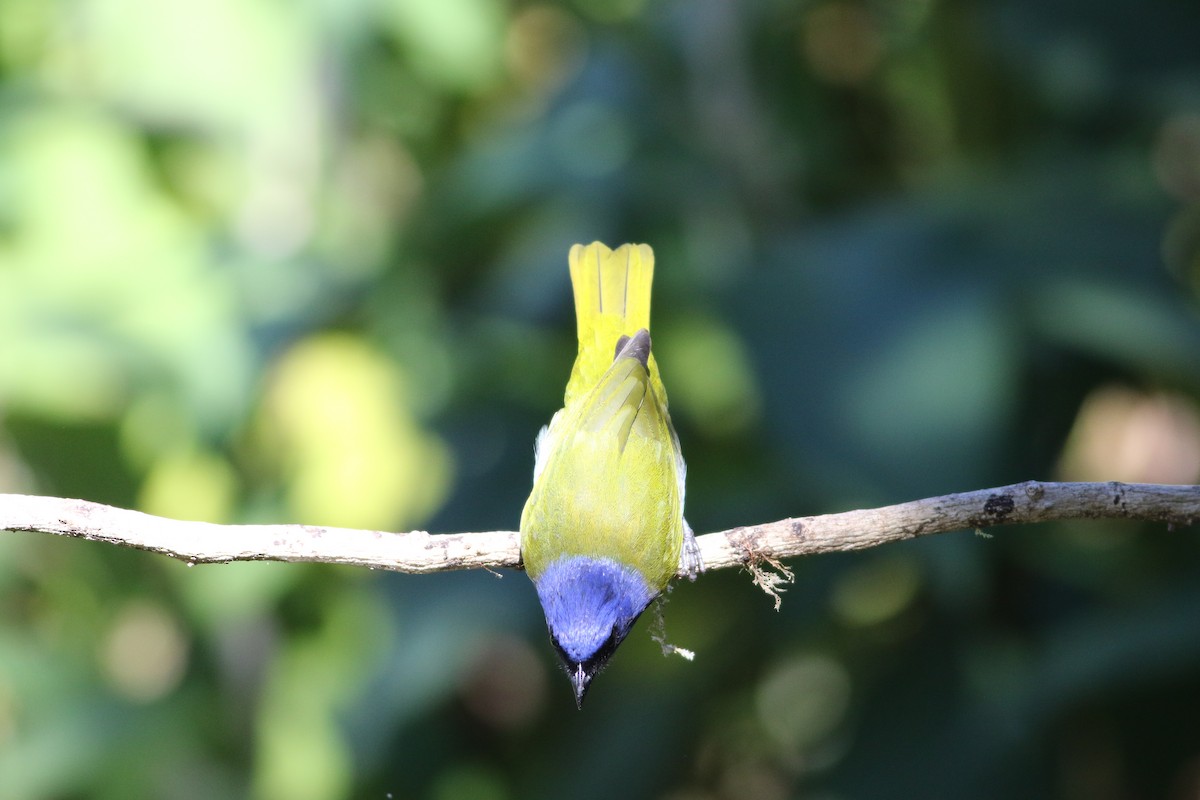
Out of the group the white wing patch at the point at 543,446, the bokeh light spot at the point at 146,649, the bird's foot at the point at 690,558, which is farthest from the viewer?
the bokeh light spot at the point at 146,649

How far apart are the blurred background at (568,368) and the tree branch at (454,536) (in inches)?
45.6

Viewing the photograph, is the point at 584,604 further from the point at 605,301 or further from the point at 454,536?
the point at 605,301

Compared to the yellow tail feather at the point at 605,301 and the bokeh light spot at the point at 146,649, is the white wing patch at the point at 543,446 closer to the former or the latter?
the yellow tail feather at the point at 605,301

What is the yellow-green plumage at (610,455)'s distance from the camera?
2.49 m

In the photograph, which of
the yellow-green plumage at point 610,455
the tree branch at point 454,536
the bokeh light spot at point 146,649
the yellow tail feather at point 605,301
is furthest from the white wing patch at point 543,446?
the bokeh light spot at point 146,649

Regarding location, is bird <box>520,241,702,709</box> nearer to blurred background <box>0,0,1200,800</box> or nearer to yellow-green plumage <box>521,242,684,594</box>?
yellow-green plumage <box>521,242,684,594</box>

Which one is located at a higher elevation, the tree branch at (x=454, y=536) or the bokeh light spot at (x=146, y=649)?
the bokeh light spot at (x=146, y=649)

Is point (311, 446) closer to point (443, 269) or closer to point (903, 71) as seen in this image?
point (443, 269)

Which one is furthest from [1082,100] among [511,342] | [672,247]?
[511,342]

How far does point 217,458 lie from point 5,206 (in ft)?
4.25

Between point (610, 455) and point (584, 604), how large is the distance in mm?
380

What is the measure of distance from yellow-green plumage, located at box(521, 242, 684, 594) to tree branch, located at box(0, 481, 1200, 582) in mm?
577

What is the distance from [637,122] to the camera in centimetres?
422

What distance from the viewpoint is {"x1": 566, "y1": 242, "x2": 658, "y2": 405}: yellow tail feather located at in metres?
3.10
